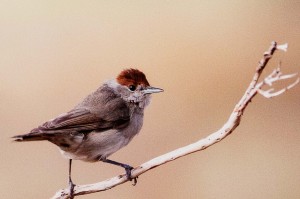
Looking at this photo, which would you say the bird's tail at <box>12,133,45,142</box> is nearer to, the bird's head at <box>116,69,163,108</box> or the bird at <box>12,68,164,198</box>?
the bird at <box>12,68,164,198</box>

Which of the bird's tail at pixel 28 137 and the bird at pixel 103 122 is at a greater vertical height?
the bird at pixel 103 122

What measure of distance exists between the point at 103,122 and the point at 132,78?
1.55 ft

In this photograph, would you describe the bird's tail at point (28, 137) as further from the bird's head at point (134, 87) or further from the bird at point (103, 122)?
the bird's head at point (134, 87)

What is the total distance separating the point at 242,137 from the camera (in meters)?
10.3

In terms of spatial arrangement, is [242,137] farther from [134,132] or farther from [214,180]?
[134,132]

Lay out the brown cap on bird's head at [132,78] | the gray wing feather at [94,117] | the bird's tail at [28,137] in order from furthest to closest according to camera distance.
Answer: the brown cap on bird's head at [132,78] < the gray wing feather at [94,117] < the bird's tail at [28,137]

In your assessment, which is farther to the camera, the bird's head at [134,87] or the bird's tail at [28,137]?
the bird's head at [134,87]

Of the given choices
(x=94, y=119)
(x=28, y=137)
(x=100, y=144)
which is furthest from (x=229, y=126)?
(x=94, y=119)

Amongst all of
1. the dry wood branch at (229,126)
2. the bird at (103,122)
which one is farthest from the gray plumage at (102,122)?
the dry wood branch at (229,126)

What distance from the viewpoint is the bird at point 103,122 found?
4.85 metres

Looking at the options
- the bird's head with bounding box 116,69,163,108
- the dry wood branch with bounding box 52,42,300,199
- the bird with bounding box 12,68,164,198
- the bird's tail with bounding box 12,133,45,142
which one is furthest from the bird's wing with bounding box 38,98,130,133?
the dry wood branch with bounding box 52,42,300,199

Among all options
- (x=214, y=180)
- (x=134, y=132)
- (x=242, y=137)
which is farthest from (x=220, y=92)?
(x=134, y=132)

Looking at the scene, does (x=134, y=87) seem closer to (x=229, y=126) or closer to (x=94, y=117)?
(x=94, y=117)

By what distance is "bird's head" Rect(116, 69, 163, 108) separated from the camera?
5418mm
